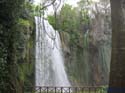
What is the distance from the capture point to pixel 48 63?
19.3 meters

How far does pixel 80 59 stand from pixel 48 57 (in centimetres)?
409

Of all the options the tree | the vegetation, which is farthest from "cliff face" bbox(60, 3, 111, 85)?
the tree

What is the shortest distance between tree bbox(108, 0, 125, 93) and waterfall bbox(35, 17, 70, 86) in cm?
1161

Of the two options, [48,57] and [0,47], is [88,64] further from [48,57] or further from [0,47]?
[0,47]

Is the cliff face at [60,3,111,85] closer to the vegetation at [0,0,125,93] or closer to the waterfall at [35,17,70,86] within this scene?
the vegetation at [0,0,125,93]

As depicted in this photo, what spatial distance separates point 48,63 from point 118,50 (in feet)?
44.0

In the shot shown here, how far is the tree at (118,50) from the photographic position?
19.7 ft

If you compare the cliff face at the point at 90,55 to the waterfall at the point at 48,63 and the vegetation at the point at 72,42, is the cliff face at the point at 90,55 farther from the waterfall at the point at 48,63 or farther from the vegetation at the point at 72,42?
the waterfall at the point at 48,63

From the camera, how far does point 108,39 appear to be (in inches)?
931

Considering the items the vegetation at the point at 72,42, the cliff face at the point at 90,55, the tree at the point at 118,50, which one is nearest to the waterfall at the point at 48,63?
the vegetation at the point at 72,42

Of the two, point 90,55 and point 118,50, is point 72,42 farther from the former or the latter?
point 118,50

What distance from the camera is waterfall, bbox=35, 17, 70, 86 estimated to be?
60.2ft

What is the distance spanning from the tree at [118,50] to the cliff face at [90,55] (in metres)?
14.9

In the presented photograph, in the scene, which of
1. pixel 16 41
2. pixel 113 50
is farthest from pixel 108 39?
pixel 113 50
